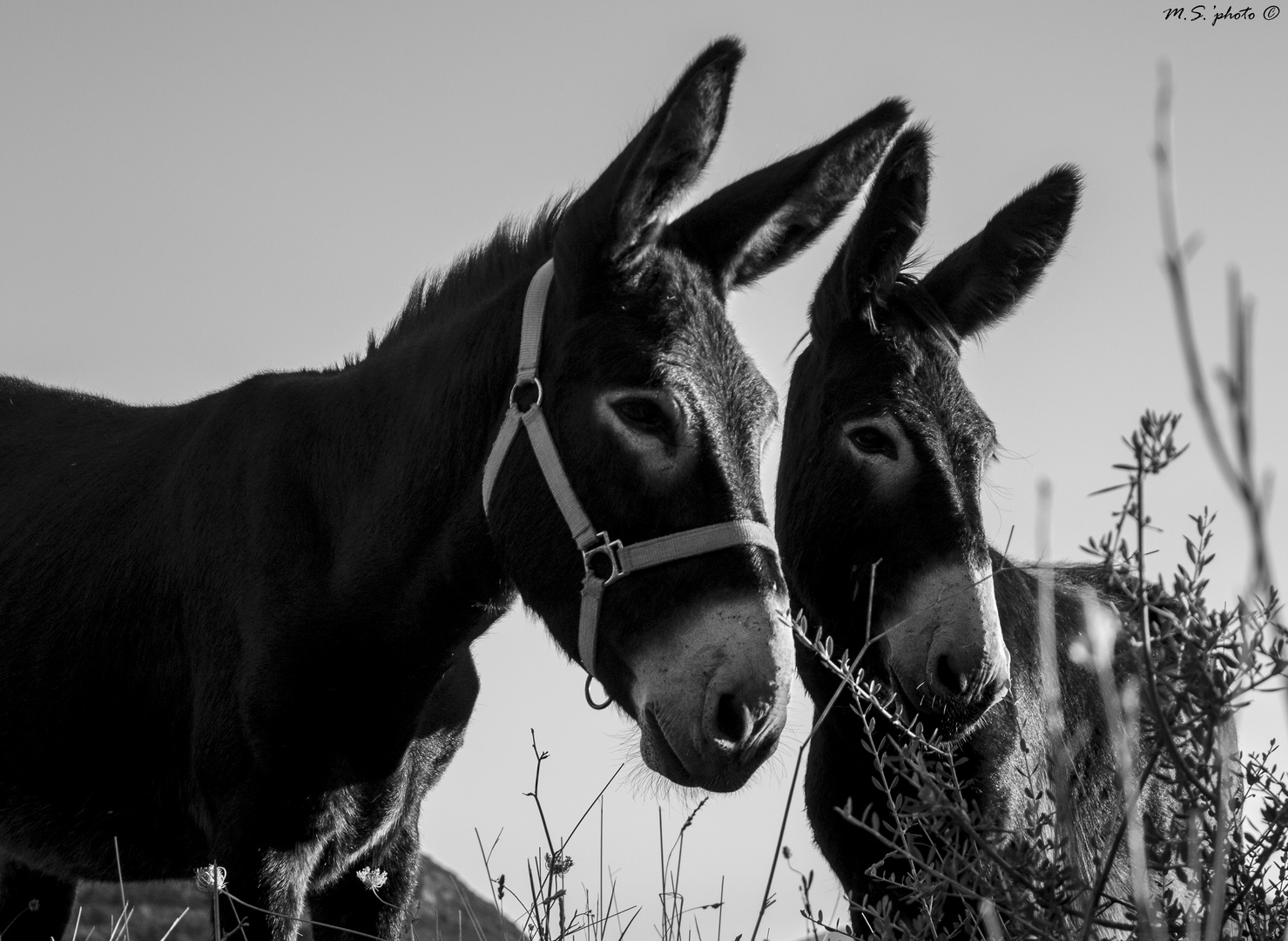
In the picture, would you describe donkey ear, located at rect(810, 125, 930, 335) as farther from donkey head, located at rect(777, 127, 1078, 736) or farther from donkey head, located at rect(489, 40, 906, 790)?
donkey head, located at rect(489, 40, 906, 790)

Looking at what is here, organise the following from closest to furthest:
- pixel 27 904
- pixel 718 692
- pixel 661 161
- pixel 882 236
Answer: pixel 718 692
pixel 661 161
pixel 882 236
pixel 27 904

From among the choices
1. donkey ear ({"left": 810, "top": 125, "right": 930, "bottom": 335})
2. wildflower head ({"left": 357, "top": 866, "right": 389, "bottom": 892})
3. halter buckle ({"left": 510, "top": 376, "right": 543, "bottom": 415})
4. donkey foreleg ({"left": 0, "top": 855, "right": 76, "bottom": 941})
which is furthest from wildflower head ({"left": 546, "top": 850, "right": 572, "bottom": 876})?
donkey foreleg ({"left": 0, "top": 855, "right": 76, "bottom": 941})

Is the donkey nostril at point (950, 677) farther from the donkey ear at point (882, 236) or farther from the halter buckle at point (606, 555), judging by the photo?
the donkey ear at point (882, 236)

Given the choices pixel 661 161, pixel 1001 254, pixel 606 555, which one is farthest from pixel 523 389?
pixel 1001 254

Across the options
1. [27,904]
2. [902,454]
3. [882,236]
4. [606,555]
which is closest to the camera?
[606,555]

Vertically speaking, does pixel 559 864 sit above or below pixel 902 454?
below

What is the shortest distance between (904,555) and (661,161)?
1.26 meters

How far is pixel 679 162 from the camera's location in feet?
9.28

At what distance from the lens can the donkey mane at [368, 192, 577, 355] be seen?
3.35 meters

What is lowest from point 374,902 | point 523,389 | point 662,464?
point 374,902

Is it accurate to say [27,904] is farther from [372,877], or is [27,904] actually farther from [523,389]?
[523,389]

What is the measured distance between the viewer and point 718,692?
2.33m

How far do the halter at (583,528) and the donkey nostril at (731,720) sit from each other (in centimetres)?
32

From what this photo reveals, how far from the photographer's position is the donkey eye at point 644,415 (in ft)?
8.70
